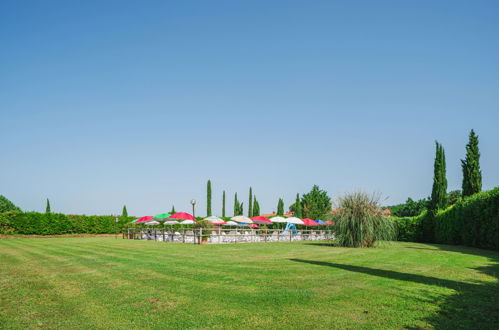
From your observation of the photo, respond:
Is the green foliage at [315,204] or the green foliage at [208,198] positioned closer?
the green foliage at [315,204]

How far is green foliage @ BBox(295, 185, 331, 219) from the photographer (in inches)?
2311

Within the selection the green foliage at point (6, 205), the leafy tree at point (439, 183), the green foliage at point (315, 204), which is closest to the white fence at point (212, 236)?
the leafy tree at point (439, 183)

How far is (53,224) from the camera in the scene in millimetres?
35625

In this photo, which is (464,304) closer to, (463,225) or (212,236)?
(212,236)

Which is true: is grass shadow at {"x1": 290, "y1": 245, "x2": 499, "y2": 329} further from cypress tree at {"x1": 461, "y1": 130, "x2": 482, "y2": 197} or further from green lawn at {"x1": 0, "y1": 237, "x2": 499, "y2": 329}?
cypress tree at {"x1": 461, "y1": 130, "x2": 482, "y2": 197}

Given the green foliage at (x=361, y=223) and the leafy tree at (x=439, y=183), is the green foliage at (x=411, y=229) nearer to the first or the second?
the leafy tree at (x=439, y=183)

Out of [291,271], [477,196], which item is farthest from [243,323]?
[477,196]

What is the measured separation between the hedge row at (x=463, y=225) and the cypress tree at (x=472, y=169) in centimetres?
398

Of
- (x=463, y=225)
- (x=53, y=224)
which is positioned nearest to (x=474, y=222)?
(x=463, y=225)

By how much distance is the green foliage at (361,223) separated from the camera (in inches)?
727

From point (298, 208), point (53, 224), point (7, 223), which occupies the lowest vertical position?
point (53, 224)

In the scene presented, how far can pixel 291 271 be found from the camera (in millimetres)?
8836

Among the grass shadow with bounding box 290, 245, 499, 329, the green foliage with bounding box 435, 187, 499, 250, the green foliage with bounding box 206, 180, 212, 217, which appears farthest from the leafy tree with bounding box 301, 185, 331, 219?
the grass shadow with bounding box 290, 245, 499, 329

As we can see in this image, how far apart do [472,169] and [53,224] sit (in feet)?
135
